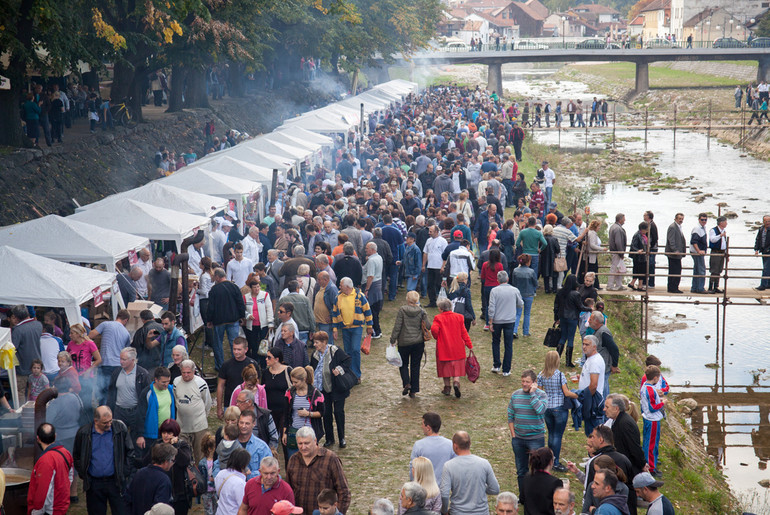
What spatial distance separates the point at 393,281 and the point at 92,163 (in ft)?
40.8

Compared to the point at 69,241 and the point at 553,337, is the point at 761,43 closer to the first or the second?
the point at 553,337

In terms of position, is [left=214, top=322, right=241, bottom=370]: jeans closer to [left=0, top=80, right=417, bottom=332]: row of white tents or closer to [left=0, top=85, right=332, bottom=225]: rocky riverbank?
[left=0, top=80, right=417, bottom=332]: row of white tents

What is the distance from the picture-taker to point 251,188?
60.4ft

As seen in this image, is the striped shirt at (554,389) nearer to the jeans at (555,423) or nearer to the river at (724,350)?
the jeans at (555,423)

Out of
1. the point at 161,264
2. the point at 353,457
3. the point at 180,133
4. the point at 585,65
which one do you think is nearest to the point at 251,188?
the point at 161,264

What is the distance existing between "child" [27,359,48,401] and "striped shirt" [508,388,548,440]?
5.08 meters

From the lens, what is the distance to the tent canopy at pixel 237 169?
1956 cm

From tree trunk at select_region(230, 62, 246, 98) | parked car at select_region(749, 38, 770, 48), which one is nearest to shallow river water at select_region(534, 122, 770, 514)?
tree trunk at select_region(230, 62, 246, 98)

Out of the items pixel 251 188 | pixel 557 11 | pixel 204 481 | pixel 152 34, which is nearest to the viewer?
pixel 204 481

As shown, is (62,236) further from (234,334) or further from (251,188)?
(251,188)

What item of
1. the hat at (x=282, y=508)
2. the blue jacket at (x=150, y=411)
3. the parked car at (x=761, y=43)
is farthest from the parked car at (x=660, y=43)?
the hat at (x=282, y=508)

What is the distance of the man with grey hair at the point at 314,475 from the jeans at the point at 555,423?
296 centimetres

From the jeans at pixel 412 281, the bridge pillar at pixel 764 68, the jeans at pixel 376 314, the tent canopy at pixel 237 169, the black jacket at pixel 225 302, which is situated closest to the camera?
the black jacket at pixel 225 302

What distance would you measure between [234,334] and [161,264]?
190 centimetres
